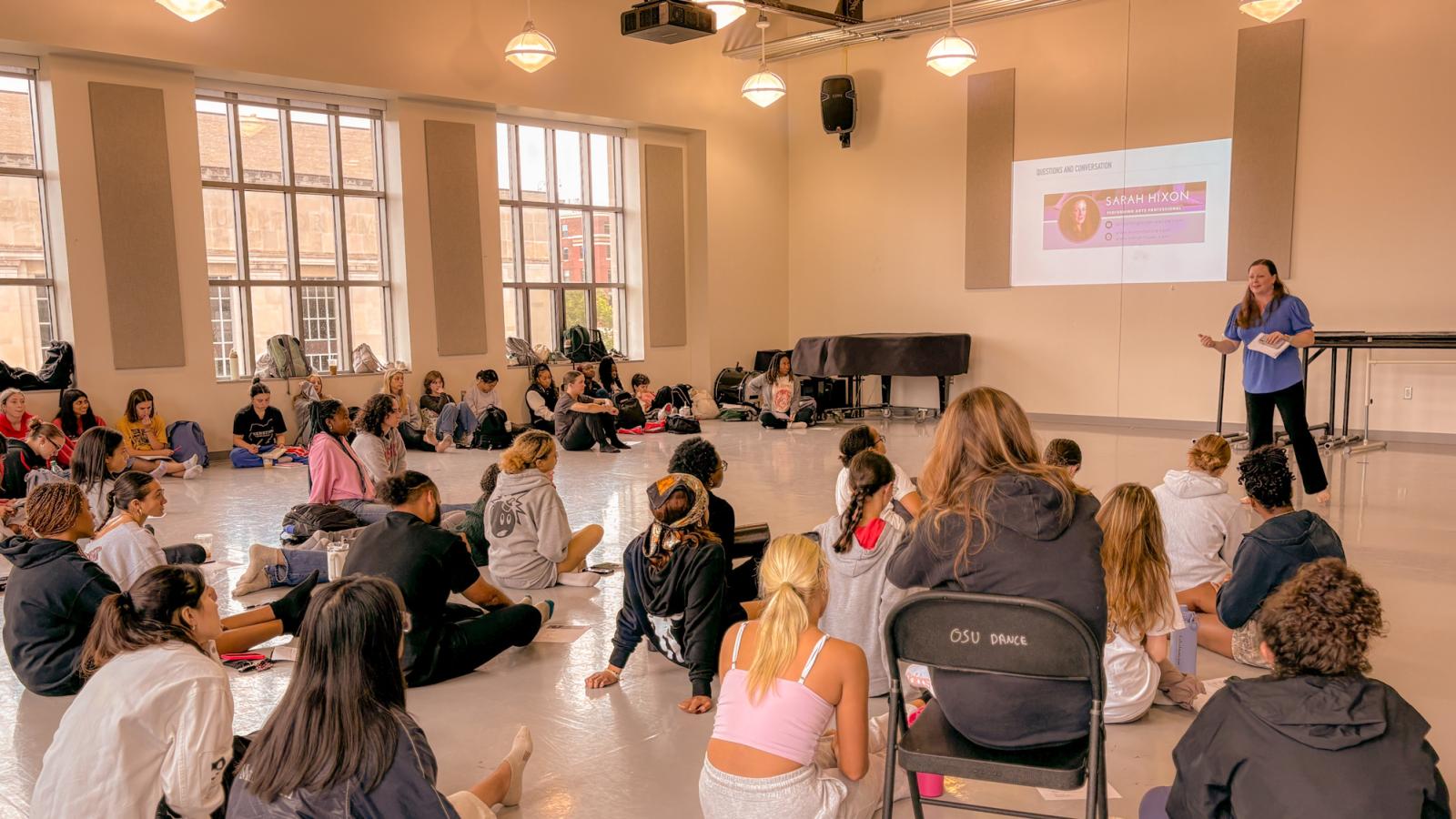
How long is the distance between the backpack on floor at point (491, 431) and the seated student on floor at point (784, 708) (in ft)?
28.7

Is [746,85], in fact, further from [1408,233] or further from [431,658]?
[431,658]

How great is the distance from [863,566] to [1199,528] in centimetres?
169

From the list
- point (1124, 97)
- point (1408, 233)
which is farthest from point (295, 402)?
point (1408, 233)

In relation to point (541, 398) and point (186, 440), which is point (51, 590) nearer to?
point (186, 440)

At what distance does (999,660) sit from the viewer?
86.7 inches

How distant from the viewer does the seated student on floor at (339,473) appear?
602 centimetres

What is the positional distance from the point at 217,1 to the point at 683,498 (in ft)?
20.1

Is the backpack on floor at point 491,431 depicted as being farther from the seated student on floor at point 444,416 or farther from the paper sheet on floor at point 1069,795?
the paper sheet on floor at point 1069,795

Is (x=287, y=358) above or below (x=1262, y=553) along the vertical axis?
above

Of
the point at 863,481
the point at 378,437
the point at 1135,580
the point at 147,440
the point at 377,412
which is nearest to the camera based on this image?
the point at 1135,580

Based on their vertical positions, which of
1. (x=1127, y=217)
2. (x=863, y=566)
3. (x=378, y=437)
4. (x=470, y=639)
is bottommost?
(x=470, y=639)

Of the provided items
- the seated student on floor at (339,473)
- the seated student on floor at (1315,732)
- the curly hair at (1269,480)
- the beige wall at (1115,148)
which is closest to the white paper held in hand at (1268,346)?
the curly hair at (1269,480)

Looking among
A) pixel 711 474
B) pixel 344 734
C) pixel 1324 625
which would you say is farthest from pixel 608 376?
pixel 1324 625

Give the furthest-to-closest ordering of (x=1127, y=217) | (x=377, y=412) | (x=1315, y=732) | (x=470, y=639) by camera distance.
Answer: (x=1127, y=217) < (x=377, y=412) < (x=470, y=639) < (x=1315, y=732)
